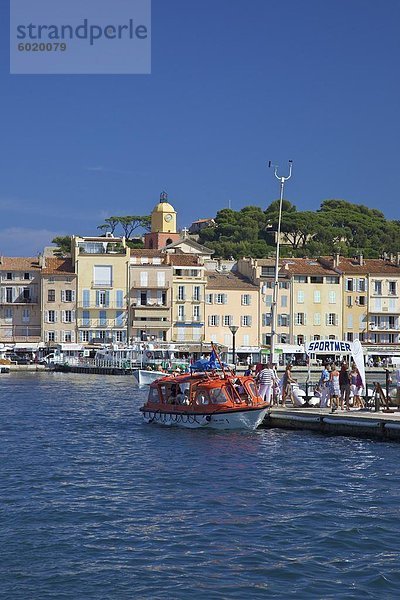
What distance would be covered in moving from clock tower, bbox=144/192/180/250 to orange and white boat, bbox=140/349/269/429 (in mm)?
83395

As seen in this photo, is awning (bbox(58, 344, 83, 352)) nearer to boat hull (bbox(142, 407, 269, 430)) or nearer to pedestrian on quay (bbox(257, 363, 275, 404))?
boat hull (bbox(142, 407, 269, 430))

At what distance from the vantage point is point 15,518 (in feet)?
69.8

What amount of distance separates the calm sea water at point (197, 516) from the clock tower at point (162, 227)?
278 ft

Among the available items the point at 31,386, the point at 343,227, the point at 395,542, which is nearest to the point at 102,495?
the point at 395,542

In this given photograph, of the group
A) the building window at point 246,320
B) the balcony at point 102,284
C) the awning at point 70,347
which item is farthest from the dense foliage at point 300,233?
the awning at point 70,347

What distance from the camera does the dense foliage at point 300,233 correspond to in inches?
5177

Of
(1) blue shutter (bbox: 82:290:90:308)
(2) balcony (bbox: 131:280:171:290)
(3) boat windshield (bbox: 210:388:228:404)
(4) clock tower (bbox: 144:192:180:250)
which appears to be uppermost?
(4) clock tower (bbox: 144:192:180:250)

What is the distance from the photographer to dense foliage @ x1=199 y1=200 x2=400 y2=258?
13150 centimetres

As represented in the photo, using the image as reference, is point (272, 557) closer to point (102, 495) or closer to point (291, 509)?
point (291, 509)

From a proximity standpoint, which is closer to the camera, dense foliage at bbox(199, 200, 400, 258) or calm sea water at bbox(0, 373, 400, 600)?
calm sea water at bbox(0, 373, 400, 600)

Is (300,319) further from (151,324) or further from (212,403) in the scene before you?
(212,403)

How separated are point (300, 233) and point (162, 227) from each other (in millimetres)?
23114

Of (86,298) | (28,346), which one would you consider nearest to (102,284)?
(86,298)

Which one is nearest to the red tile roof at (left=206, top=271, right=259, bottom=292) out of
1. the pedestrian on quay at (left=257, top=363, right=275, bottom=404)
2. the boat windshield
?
the pedestrian on quay at (left=257, top=363, right=275, bottom=404)
